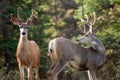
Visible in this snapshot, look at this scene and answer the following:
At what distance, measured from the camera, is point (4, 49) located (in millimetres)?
20828

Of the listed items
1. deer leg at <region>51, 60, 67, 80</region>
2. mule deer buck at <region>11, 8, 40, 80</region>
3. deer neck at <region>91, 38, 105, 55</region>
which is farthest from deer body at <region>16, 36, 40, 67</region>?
deer neck at <region>91, 38, 105, 55</region>

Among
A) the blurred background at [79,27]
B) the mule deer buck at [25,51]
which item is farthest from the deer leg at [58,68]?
the blurred background at [79,27]

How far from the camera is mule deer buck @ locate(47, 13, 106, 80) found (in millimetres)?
15375

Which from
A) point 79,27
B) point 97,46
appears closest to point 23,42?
point 97,46

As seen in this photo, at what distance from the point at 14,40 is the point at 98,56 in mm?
5250

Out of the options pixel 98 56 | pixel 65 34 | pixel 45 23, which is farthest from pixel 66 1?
pixel 98 56

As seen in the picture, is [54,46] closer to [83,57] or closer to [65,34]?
[83,57]

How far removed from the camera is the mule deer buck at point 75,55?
15.4 m

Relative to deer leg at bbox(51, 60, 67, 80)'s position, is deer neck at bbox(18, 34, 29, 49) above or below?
above

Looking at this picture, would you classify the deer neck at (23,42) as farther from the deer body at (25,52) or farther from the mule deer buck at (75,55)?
the mule deer buck at (75,55)

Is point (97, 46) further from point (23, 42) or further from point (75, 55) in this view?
point (23, 42)

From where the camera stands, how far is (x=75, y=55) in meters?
15.8

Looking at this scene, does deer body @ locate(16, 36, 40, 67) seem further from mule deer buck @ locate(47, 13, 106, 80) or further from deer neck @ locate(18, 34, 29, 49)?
mule deer buck @ locate(47, 13, 106, 80)

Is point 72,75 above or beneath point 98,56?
beneath
